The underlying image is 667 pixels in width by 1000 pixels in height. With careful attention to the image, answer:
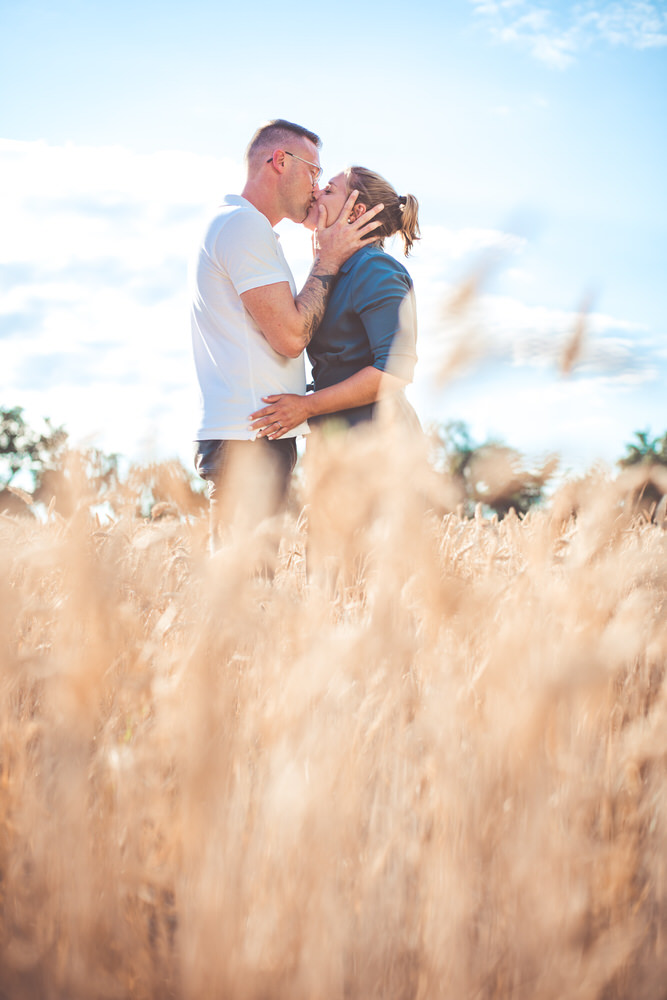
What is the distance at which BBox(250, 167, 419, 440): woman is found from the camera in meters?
2.41

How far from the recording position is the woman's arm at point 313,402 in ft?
7.94

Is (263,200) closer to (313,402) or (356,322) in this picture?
(356,322)

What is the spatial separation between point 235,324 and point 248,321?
0.05 metres

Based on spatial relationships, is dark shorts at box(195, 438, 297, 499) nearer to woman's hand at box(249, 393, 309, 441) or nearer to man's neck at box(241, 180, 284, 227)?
woman's hand at box(249, 393, 309, 441)

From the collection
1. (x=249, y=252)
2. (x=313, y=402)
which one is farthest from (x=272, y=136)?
(x=313, y=402)

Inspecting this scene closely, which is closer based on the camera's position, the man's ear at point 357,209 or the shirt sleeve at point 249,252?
the shirt sleeve at point 249,252

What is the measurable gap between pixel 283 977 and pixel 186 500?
0.73 meters

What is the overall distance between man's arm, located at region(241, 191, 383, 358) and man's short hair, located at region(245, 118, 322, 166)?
419mm

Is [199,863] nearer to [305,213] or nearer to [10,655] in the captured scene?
[10,655]

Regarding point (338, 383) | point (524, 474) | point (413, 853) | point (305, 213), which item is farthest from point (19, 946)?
point (305, 213)

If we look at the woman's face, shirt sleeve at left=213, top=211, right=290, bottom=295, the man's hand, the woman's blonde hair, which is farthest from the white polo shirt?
the woman's blonde hair

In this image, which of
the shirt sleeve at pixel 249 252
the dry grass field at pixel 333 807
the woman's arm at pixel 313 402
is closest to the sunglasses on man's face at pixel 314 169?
the shirt sleeve at pixel 249 252

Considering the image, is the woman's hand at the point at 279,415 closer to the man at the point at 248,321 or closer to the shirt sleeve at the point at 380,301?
the man at the point at 248,321

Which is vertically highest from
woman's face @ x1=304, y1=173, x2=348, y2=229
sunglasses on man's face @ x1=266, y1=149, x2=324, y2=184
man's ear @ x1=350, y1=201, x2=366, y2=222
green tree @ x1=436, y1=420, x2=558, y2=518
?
sunglasses on man's face @ x1=266, y1=149, x2=324, y2=184
